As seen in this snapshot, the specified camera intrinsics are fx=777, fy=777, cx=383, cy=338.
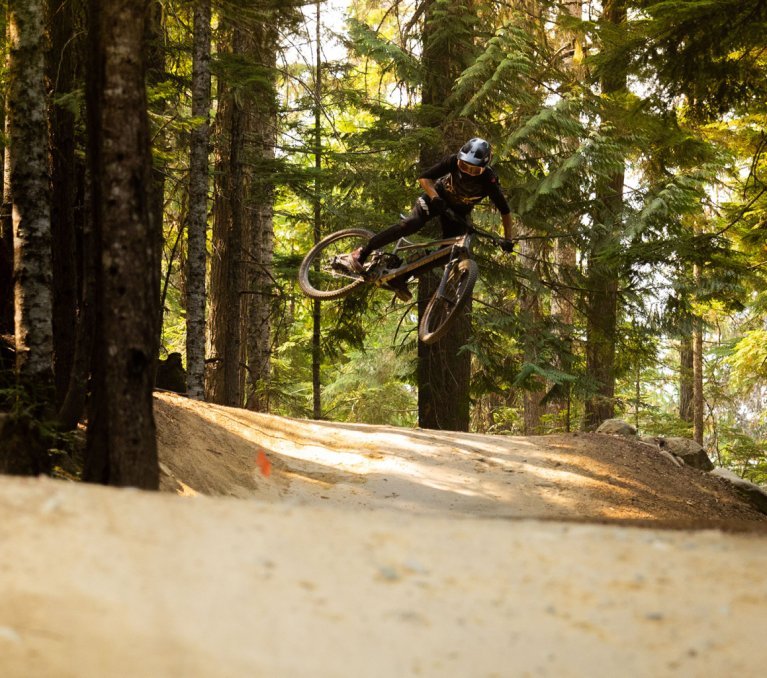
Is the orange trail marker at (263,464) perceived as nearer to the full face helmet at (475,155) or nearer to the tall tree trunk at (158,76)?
the tall tree trunk at (158,76)

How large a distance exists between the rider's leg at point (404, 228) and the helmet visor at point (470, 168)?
70 centimetres

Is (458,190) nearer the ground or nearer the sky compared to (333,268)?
nearer the sky

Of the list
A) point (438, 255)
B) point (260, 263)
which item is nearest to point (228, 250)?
point (260, 263)

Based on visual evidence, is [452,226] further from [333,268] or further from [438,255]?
[333,268]

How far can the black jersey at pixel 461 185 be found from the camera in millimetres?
8469

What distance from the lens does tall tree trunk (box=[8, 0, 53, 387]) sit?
24.0ft

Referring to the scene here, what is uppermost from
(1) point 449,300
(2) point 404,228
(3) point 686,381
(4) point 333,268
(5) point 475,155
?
(5) point 475,155

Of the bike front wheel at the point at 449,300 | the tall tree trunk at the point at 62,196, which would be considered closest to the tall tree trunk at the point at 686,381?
the bike front wheel at the point at 449,300

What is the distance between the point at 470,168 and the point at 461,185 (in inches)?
16.3

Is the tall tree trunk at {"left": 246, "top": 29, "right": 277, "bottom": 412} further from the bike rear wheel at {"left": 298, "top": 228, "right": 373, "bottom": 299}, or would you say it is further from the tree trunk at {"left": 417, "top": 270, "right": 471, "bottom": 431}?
the tree trunk at {"left": 417, "top": 270, "right": 471, "bottom": 431}

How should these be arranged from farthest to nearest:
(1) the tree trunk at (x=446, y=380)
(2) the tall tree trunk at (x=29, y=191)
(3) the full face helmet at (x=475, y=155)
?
(1) the tree trunk at (x=446, y=380), (3) the full face helmet at (x=475, y=155), (2) the tall tree trunk at (x=29, y=191)

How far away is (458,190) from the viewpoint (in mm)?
8656

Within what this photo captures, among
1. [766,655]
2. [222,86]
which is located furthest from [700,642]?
[222,86]

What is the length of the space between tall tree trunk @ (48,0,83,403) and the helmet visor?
408 centimetres
